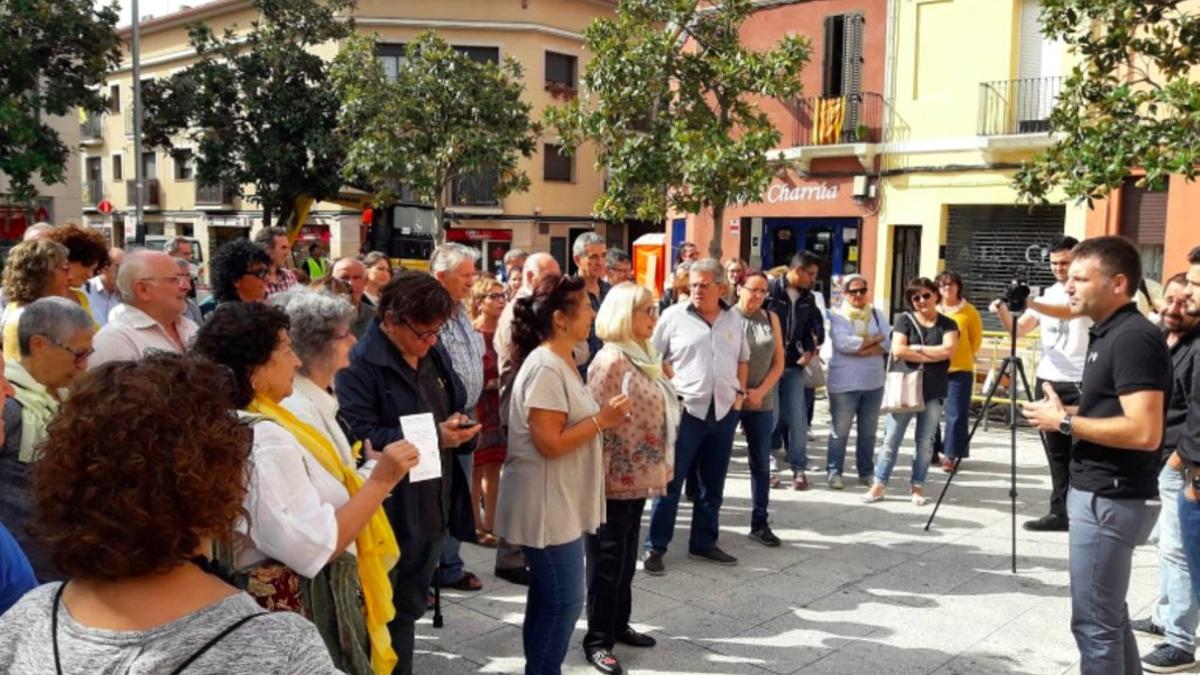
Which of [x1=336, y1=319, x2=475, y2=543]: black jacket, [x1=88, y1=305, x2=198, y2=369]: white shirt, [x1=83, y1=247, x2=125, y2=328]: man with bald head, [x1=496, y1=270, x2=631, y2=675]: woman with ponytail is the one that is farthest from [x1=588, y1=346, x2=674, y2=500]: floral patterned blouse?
[x1=83, y1=247, x2=125, y2=328]: man with bald head

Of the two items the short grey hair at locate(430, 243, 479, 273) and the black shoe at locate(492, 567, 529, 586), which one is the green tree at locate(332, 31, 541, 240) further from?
the black shoe at locate(492, 567, 529, 586)

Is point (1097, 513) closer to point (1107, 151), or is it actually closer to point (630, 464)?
point (630, 464)

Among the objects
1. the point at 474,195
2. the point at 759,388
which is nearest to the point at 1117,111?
the point at 759,388

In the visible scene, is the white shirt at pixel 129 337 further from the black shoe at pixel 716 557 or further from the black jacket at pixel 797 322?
the black jacket at pixel 797 322

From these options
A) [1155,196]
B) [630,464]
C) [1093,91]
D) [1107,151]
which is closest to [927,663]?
[630,464]

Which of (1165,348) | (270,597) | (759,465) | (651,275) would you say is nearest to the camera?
(270,597)

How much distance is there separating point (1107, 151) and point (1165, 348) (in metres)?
5.26

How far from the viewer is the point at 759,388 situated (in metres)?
6.06

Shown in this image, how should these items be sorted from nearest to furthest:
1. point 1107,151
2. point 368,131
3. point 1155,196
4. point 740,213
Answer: point 1107,151
point 1155,196
point 368,131
point 740,213

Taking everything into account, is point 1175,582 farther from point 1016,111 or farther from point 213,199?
point 213,199

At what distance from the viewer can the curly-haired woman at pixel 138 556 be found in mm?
1328

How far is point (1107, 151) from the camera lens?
7.70 meters

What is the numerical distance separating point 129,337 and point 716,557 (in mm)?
3469

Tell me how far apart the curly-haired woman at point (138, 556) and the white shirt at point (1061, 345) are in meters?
5.81
